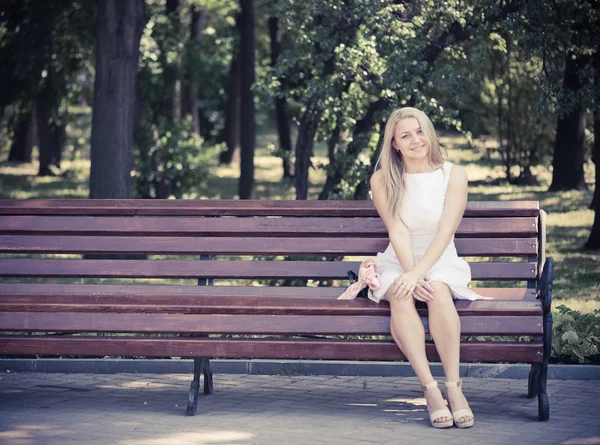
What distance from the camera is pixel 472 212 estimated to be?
604 centimetres

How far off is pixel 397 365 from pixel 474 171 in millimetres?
18207

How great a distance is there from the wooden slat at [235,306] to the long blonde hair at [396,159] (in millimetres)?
595

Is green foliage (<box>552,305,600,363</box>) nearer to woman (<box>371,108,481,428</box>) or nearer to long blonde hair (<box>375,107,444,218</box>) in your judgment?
woman (<box>371,108,481,428</box>)

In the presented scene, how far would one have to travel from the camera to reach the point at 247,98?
17875 mm

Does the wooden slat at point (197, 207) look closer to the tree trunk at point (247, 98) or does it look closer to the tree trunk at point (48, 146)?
the tree trunk at point (247, 98)

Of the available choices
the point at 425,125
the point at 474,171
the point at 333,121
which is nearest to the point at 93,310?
the point at 425,125

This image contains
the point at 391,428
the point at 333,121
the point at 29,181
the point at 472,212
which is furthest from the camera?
the point at 29,181

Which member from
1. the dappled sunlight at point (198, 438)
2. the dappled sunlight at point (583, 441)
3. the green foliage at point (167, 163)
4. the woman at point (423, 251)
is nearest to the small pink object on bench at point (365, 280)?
the woman at point (423, 251)

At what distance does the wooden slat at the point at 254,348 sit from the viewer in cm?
533

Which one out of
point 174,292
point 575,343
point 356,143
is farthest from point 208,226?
point 356,143

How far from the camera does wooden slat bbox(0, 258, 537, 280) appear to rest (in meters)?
6.03

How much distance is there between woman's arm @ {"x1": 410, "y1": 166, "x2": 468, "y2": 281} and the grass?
3421 millimetres

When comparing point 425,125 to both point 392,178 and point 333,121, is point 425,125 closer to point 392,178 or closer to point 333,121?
point 392,178

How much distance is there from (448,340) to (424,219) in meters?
0.77
